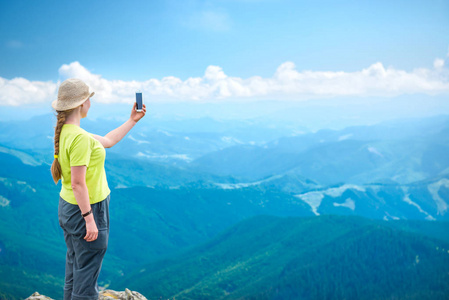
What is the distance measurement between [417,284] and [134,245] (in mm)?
144615

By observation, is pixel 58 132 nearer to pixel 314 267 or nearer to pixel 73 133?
pixel 73 133

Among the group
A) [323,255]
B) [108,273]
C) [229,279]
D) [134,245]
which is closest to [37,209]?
[134,245]

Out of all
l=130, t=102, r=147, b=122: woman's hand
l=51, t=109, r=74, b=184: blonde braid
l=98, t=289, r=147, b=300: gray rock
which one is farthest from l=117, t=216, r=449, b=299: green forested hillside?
l=51, t=109, r=74, b=184: blonde braid

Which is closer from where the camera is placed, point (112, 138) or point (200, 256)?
point (112, 138)

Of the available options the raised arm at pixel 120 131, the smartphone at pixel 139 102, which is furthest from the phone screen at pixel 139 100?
the raised arm at pixel 120 131

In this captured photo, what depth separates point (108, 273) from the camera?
150 metres

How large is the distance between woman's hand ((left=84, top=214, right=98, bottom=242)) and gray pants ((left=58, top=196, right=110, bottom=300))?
0.21 meters

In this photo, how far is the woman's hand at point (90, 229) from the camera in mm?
4870

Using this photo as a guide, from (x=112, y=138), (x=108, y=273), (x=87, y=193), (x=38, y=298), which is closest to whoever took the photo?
(x=87, y=193)

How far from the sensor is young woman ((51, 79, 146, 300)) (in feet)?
15.3

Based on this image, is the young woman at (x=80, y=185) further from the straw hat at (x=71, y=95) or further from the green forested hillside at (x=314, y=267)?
the green forested hillside at (x=314, y=267)

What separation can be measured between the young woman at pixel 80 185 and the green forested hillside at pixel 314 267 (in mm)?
88420

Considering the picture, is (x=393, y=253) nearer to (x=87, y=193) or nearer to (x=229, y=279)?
(x=229, y=279)

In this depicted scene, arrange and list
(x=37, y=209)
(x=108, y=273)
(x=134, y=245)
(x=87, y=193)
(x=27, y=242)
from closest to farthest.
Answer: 1. (x=87, y=193)
2. (x=108, y=273)
3. (x=27, y=242)
4. (x=134, y=245)
5. (x=37, y=209)
